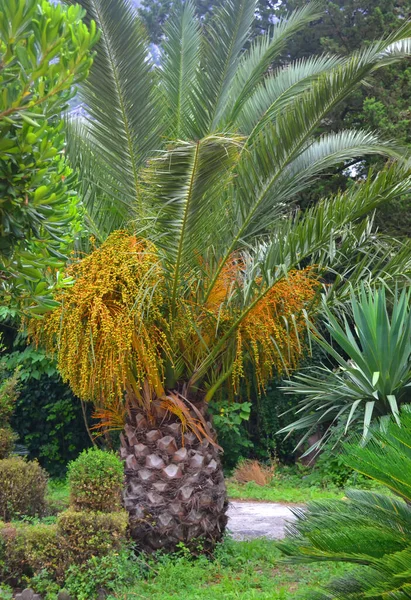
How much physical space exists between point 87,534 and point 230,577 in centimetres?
121

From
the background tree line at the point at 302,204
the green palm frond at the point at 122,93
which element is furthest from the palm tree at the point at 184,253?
the background tree line at the point at 302,204

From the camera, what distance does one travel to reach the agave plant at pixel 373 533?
10.7 ft

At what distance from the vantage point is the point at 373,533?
342cm

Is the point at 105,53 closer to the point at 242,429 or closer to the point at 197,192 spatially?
the point at 197,192

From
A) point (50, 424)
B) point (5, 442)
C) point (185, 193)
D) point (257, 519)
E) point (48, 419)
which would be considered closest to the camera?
point (185, 193)

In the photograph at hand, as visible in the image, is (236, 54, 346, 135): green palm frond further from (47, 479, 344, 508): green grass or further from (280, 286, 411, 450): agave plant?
(47, 479, 344, 508): green grass

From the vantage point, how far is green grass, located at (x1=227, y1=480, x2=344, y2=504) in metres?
9.02

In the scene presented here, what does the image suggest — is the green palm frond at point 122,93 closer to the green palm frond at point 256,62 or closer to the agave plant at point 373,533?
the green palm frond at point 256,62

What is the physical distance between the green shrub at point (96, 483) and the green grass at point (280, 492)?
11.1ft

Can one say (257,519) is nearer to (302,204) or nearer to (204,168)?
(204,168)

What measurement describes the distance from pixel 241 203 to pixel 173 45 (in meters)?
1.79

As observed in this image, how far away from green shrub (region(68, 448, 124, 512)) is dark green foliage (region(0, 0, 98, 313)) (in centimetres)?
271

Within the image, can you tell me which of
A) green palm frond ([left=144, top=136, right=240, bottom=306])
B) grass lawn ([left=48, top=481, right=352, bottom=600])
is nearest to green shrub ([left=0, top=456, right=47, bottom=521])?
grass lawn ([left=48, top=481, right=352, bottom=600])

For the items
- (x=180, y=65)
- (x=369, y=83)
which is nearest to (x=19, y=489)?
(x=180, y=65)
